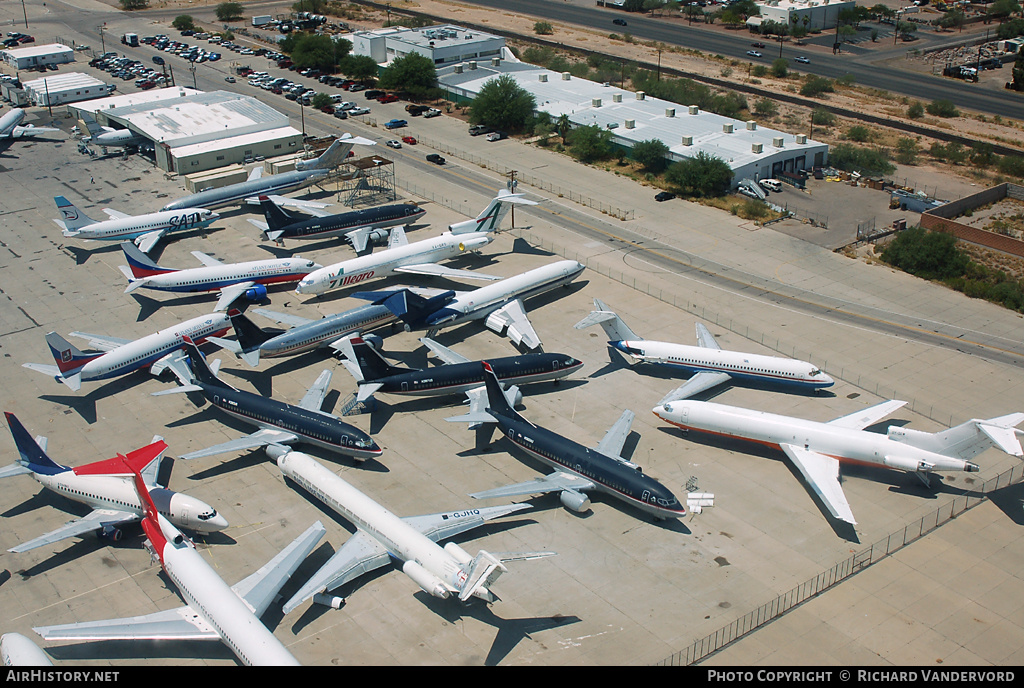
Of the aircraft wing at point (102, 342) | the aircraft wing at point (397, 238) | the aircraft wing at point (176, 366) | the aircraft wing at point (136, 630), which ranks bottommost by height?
the aircraft wing at point (136, 630)

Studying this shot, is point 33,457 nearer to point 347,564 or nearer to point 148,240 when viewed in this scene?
point 347,564

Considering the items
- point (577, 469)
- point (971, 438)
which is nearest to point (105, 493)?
point (577, 469)

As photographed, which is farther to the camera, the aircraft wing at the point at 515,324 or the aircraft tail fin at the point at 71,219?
the aircraft tail fin at the point at 71,219

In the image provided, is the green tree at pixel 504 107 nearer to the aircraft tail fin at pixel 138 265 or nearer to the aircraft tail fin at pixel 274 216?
the aircraft tail fin at pixel 274 216

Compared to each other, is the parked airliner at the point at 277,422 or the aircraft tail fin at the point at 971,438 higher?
the aircraft tail fin at the point at 971,438

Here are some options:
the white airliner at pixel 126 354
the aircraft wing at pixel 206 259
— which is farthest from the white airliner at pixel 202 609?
the aircraft wing at pixel 206 259

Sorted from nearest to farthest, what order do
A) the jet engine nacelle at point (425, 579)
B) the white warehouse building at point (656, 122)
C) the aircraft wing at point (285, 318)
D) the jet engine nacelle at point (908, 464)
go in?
the jet engine nacelle at point (425, 579) → the jet engine nacelle at point (908, 464) → the aircraft wing at point (285, 318) → the white warehouse building at point (656, 122)

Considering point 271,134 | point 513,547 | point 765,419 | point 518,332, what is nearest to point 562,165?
point 271,134

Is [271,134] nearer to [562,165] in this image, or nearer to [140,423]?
[562,165]
